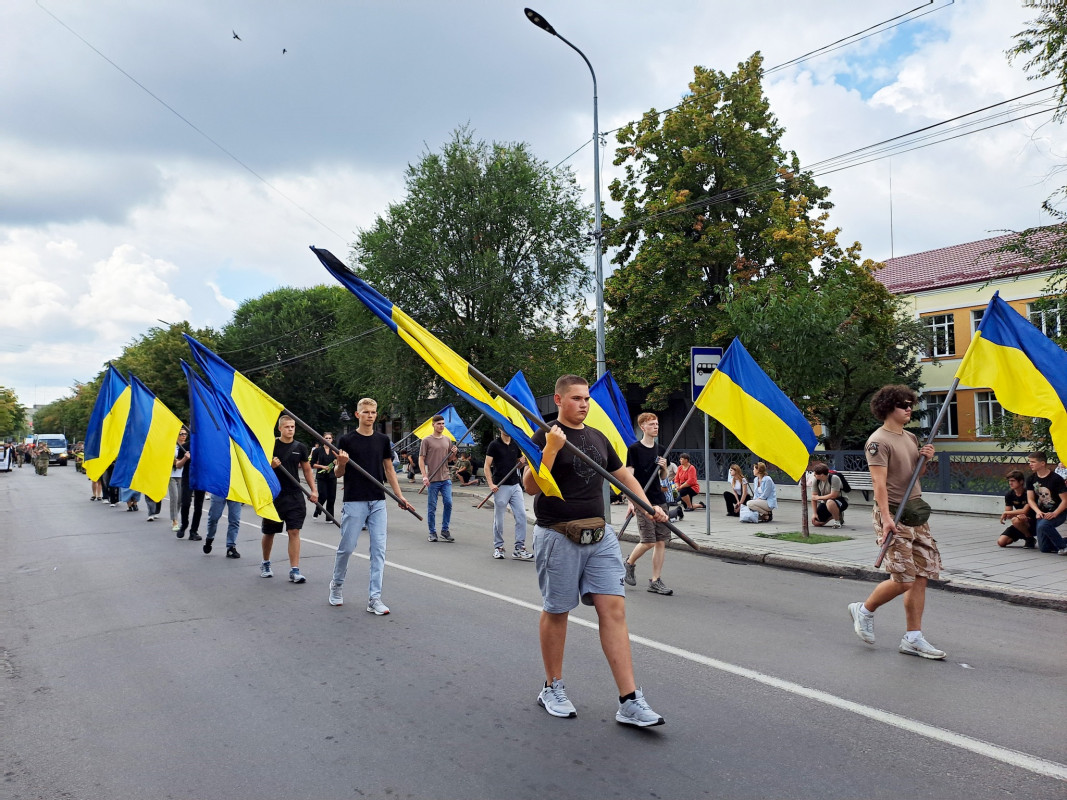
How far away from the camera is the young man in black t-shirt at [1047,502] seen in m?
10.3

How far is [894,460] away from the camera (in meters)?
5.52

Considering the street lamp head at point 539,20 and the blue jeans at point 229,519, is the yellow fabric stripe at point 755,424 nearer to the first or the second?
the blue jeans at point 229,519

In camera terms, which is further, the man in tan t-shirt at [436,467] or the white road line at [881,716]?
the man in tan t-shirt at [436,467]

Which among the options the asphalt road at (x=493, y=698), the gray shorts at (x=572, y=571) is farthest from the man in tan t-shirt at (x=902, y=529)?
the gray shorts at (x=572, y=571)

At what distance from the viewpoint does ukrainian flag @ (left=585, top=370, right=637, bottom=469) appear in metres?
9.76

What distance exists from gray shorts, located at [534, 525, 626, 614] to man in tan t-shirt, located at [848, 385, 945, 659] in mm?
2227

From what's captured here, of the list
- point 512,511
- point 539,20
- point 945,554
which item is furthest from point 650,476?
point 539,20

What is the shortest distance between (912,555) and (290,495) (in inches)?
238

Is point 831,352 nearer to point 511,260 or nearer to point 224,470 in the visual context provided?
point 224,470

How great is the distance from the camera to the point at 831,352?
50.0 feet

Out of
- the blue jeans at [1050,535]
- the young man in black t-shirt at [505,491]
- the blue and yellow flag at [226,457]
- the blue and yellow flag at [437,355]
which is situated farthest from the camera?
the young man in black t-shirt at [505,491]

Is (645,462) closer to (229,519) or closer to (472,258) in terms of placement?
(229,519)

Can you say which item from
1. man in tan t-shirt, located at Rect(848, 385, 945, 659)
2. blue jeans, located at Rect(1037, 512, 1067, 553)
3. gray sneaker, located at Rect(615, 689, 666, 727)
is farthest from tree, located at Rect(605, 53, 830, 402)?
gray sneaker, located at Rect(615, 689, 666, 727)

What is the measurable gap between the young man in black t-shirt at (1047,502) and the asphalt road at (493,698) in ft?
11.3
